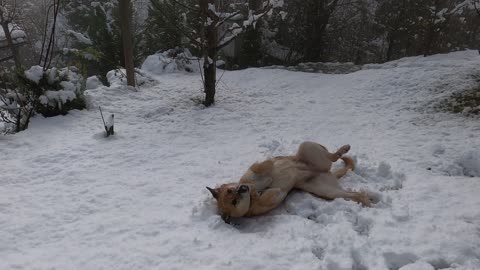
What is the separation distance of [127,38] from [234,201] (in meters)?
6.22

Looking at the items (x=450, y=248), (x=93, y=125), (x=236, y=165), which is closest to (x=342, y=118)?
(x=236, y=165)

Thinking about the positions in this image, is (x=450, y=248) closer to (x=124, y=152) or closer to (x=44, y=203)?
(x=44, y=203)

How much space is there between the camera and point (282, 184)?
3.53 metres

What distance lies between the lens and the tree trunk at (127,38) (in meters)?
7.82

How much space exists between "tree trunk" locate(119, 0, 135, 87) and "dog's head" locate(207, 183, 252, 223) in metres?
5.98

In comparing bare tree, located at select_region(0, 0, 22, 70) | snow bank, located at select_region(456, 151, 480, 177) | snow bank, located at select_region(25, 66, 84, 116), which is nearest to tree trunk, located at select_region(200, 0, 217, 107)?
snow bank, located at select_region(25, 66, 84, 116)

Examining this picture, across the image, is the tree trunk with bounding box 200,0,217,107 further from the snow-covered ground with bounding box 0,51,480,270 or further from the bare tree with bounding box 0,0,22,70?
the bare tree with bounding box 0,0,22,70

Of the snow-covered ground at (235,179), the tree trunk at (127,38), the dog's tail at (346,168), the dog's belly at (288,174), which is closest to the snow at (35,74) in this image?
the snow-covered ground at (235,179)

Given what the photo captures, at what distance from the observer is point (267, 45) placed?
13242 millimetres

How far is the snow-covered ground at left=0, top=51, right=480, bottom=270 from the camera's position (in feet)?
8.77

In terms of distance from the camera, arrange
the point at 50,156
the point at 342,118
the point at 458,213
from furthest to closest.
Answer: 1. the point at 342,118
2. the point at 50,156
3. the point at 458,213

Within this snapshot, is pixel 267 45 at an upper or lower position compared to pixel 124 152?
upper

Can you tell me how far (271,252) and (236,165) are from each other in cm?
195

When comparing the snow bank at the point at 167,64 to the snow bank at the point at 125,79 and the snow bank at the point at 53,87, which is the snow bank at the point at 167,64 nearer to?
the snow bank at the point at 125,79
